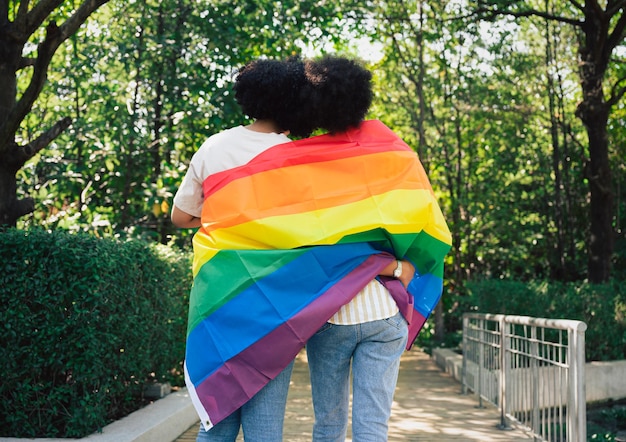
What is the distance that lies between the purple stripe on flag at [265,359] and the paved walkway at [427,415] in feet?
10.7

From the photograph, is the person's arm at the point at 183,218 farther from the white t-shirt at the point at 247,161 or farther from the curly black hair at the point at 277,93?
the curly black hair at the point at 277,93

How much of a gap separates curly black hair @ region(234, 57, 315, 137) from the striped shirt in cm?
61

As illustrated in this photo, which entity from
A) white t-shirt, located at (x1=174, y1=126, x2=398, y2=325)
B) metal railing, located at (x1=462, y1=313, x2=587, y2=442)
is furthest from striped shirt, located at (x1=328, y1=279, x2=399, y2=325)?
metal railing, located at (x1=462, y1=313, x2=587, y2=442)

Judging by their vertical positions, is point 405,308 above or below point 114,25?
below

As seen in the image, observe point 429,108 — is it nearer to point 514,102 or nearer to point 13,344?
point 514,102

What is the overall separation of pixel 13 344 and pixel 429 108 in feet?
42.6

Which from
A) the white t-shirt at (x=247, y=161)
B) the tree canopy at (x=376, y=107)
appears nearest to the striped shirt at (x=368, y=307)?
the white t-shirt at (x=247, y=161)

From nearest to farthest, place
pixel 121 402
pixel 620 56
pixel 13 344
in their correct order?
pixel 13 344 < pixel 121 402 < pixel 620 56

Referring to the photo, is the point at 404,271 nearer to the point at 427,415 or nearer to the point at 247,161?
the point at 247,161

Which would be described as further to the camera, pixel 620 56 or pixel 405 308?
pixel 620 56

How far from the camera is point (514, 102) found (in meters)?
15.4

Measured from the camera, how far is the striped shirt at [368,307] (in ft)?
9.40

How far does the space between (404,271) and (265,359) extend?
597 millimetres

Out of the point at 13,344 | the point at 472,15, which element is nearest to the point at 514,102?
the point at 472,15
